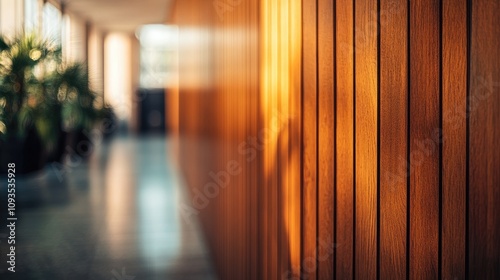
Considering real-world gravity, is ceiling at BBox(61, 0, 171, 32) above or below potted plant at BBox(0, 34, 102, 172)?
above

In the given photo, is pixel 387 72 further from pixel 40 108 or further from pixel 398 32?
pixel 40 108

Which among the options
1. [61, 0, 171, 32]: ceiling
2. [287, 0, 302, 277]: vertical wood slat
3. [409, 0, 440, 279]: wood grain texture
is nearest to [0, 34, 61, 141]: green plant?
[61, 0, 171, 32]: ceiling

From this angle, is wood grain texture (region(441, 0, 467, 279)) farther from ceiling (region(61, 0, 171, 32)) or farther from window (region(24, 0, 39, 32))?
ceiling (region(61, 0, 171, 32))

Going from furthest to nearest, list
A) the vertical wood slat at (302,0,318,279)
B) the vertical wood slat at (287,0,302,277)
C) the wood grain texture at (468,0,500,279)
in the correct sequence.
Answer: the vertical wood slat at (287,0,302,277), the vertical wood slat at (302,0,318,279), the wood grain texture at (468,0,500,279)

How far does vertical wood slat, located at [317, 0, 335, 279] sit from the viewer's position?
131cm

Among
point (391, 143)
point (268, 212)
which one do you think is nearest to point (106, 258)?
point (268, 212)

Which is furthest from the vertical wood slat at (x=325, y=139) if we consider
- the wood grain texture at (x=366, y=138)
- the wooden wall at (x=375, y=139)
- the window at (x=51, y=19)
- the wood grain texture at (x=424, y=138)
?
the window at (x=51, y=19)

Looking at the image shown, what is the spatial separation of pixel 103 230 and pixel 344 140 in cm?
389

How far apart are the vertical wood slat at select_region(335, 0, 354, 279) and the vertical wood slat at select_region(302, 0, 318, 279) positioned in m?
0.16

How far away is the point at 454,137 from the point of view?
0.81 metres

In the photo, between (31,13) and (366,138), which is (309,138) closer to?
(366,138)

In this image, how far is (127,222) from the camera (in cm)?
512

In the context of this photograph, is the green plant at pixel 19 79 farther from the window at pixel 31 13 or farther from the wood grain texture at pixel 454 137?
the wood grain texture at pixel 454 137

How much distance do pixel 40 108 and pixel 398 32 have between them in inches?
271
